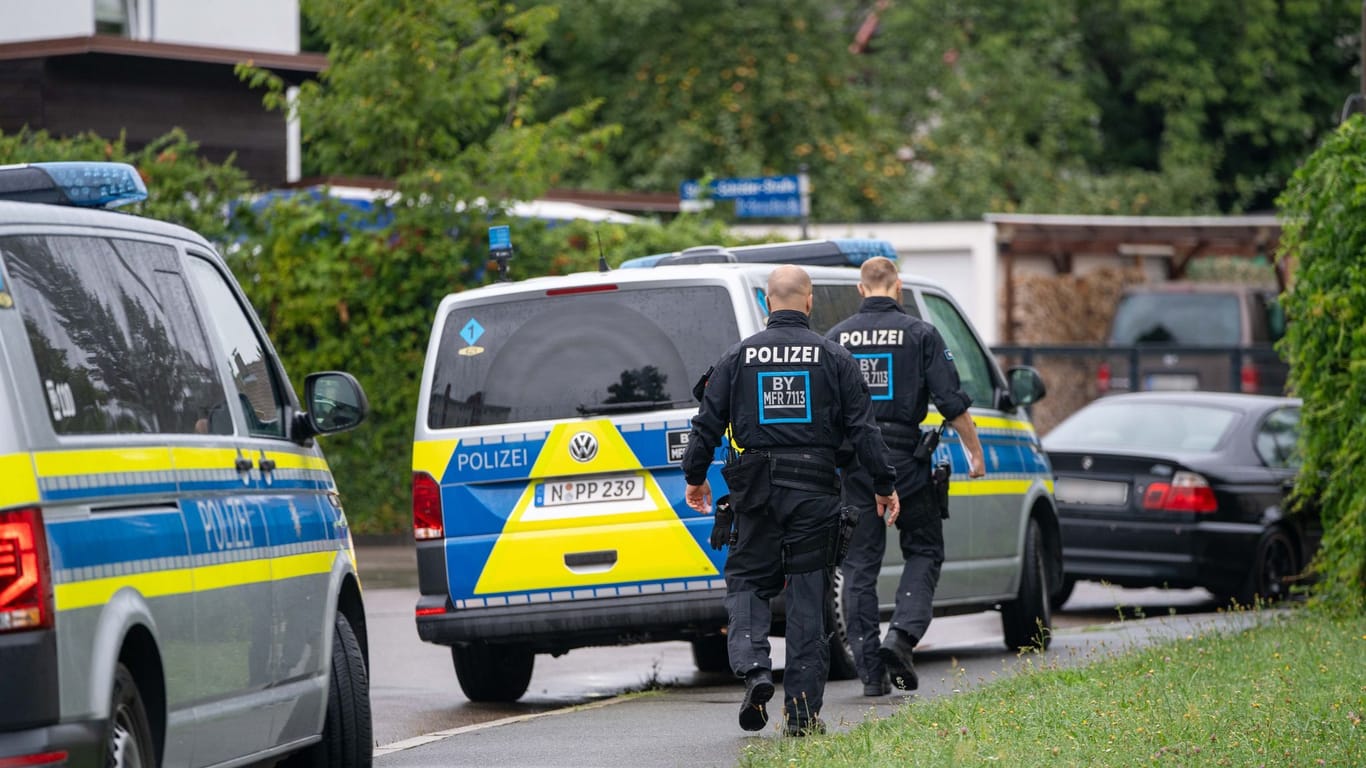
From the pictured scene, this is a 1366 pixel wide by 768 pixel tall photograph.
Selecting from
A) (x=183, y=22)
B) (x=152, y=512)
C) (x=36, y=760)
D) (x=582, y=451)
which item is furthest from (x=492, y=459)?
(x=183, y=22)

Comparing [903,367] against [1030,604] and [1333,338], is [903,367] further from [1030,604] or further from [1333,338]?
[1333,338]

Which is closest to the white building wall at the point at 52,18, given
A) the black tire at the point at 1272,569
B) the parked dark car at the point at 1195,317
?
the parked dark car at the point at 1195,317

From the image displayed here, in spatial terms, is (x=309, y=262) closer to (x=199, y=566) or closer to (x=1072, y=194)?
(x=199, y=566)

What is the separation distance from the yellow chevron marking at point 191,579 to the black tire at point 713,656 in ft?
15.0

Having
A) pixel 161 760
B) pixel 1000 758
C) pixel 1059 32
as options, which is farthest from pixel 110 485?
pixel 1059 32

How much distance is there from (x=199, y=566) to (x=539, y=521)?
3.98 meters

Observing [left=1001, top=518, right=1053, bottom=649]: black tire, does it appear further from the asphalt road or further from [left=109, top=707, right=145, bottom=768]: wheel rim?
[left=109, top=707, right=145, bottom=768]: wheel rim

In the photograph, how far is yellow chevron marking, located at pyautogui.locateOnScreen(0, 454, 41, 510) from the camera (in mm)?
4742

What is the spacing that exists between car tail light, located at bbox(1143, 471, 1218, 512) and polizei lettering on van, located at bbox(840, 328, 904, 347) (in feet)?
17.1

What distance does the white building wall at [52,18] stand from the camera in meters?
26.9

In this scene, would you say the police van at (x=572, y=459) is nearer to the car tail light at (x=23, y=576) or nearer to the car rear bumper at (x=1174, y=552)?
the car tail light at (x=23, y=576)

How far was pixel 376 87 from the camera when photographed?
1798 cm

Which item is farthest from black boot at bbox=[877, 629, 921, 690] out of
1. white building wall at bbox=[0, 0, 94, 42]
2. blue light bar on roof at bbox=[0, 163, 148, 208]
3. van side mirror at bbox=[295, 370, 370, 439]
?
white building wall at bbox=[0, 0, 94, 42]

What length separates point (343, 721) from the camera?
7035 millimetres
